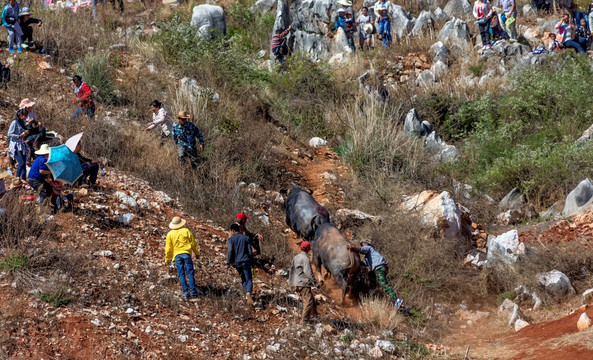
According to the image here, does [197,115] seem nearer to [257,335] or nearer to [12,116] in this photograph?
[12,116]

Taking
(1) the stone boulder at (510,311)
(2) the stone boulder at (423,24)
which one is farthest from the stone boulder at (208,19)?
(1) the stone boulder at (510,311)

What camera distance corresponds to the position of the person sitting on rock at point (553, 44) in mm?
17750

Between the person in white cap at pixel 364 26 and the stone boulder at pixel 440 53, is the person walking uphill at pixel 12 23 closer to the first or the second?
the person in white cap at pixel 364 26

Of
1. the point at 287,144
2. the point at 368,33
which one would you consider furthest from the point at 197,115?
the point at 368,33

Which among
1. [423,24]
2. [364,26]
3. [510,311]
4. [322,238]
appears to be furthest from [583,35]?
[322,238]

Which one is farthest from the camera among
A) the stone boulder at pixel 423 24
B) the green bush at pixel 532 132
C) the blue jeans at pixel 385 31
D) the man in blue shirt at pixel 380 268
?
the stone boulder at pixel 423 24

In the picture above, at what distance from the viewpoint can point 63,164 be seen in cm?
906

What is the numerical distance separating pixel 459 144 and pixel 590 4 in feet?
20.4

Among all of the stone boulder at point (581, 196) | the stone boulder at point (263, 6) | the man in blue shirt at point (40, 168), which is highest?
the man in blue shirt at point (40, 168)

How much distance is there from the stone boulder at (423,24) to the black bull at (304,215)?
34.6 ft

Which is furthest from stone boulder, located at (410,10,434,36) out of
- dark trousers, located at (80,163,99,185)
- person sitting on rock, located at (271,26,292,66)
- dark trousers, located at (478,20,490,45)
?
dark trousers, located at (80,163,99,185)

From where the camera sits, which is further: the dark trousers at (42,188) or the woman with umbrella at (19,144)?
the woman with umbrella at (19,144)

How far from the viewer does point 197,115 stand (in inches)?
552

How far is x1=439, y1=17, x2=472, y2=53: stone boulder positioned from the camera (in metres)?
19.5
